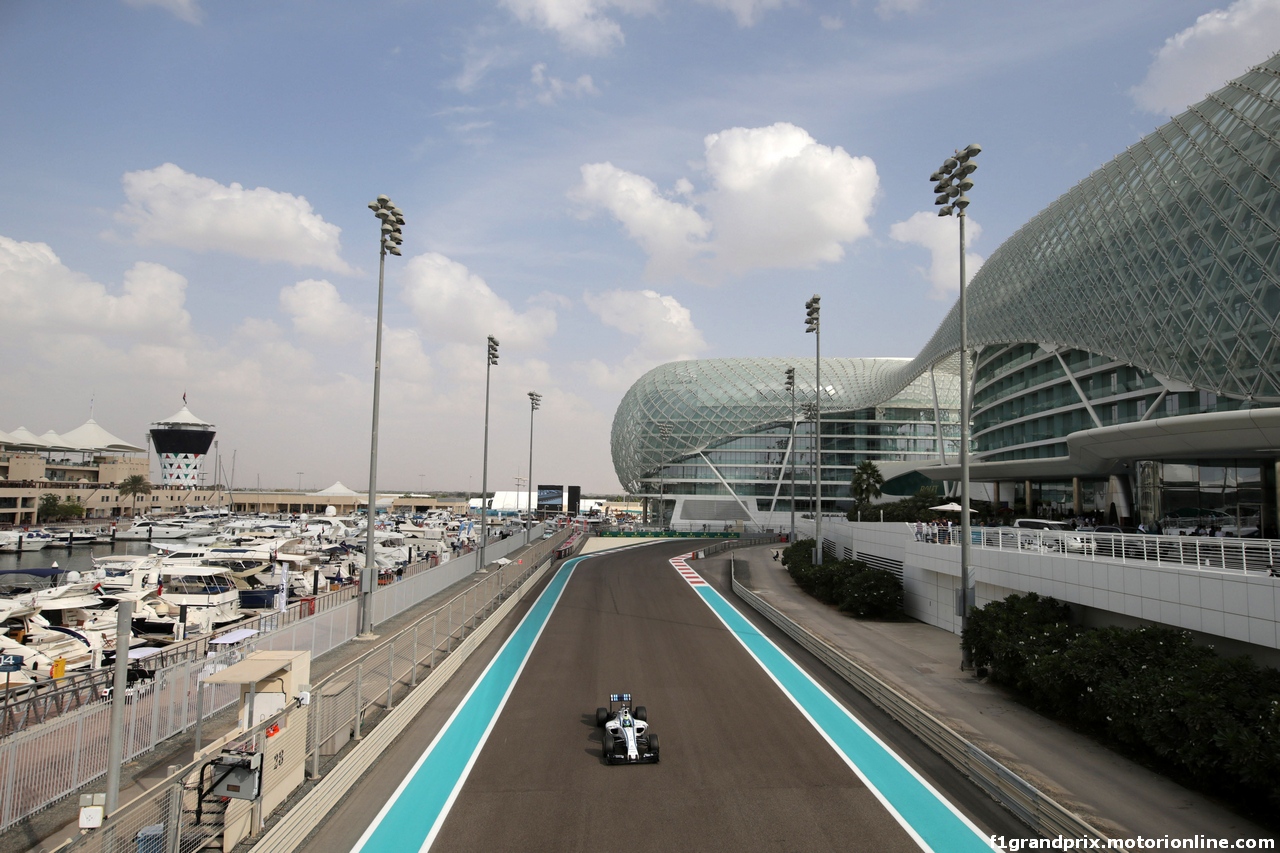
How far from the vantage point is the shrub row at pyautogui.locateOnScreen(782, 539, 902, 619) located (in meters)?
26.8

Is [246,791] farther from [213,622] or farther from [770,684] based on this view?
[213,622]

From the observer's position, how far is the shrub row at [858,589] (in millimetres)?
26750

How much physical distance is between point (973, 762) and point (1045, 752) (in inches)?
93.7

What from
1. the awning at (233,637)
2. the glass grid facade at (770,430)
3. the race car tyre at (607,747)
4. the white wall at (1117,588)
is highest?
the glass grid facade at (770,430)

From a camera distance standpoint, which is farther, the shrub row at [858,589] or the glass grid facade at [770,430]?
the glass grid facade at [770,430]

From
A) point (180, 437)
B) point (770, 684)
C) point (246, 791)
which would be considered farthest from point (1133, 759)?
point (180, 437)

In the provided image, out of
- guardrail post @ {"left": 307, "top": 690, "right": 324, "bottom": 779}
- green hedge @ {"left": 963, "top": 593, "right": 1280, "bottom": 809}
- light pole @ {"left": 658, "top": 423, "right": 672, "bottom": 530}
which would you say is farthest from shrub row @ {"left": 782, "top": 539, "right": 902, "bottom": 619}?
light pole @ {"left": 658, "top": 423, "right": 672, "bottom": 530}

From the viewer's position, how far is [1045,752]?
39.8 feet

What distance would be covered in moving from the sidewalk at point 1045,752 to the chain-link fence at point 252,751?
10253mm

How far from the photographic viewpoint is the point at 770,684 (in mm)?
16703

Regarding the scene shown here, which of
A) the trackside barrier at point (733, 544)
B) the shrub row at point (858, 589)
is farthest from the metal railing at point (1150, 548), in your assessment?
the trackside barrier at point (733, 544)

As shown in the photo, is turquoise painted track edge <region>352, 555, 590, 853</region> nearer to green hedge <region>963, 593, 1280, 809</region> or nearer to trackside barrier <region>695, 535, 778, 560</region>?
green hedge <region>963, 593, 1280, 809</region>

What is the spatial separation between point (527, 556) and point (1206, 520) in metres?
34.5

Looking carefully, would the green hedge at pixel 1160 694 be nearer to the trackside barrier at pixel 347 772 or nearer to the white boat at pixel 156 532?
the trackside barrier at pixel 347 772
